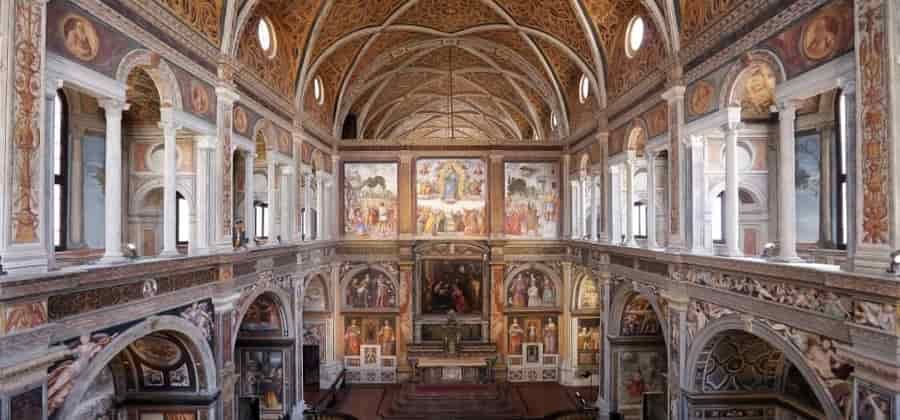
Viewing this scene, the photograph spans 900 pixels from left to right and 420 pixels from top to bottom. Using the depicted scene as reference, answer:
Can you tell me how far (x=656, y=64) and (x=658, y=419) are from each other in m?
10.6

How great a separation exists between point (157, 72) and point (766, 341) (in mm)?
12738

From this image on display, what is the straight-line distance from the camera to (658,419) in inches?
687

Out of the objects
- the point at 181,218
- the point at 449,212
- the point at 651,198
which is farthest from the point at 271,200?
the point at 651,198

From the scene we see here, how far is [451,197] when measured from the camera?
26562mm

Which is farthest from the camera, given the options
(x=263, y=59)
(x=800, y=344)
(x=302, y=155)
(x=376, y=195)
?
(x=376, y=195)

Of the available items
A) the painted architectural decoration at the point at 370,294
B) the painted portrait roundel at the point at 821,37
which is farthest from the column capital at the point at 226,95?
the painted architectural decoration at the point at 370,294

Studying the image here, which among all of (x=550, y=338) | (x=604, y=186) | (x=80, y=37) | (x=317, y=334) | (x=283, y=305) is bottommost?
(x=550, y=338)

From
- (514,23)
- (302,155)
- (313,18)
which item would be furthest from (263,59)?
(514,23)

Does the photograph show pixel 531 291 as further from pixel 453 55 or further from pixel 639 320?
pixel 453 55

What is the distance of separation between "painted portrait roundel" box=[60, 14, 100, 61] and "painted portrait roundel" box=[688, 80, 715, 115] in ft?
38.4

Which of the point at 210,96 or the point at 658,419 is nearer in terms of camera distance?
the point at 210,96

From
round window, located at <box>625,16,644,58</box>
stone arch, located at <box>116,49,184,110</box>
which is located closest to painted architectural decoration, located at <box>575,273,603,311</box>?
round window, located at <box>625,16,644,58</box>

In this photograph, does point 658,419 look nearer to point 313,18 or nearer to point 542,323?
point 542,323

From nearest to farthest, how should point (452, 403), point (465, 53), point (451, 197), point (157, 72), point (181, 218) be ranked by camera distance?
1. point (157, 72)
2. point (181, 218)
3. point (452, 403)
4. point (465, 53)
5. point (451, 197)
